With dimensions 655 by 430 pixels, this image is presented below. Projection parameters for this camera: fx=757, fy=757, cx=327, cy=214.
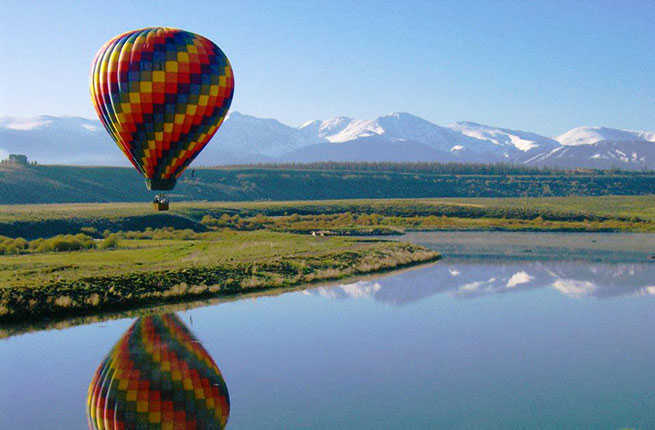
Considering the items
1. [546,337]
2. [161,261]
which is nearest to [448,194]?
[161,261]

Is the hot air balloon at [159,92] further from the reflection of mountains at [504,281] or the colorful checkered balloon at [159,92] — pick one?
the reflection of mountains at [504,281]

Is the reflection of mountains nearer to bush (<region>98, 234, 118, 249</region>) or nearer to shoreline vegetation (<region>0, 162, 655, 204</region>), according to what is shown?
bush (<region>98, 234, 118, 249</region>)

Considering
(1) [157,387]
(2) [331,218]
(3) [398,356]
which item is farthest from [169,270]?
(2) [331,218]

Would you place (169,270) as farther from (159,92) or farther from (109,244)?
(109,244)

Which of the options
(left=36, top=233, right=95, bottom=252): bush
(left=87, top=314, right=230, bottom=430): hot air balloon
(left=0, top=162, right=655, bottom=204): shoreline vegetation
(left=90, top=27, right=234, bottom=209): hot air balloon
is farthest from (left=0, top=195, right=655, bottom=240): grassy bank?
(left=87, top=314, right=230, bottom=430): hot air balloon

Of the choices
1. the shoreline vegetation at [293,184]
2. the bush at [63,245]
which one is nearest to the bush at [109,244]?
the bush at [63,245]

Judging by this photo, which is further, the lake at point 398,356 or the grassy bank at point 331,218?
the grassy bank at point 331,218
